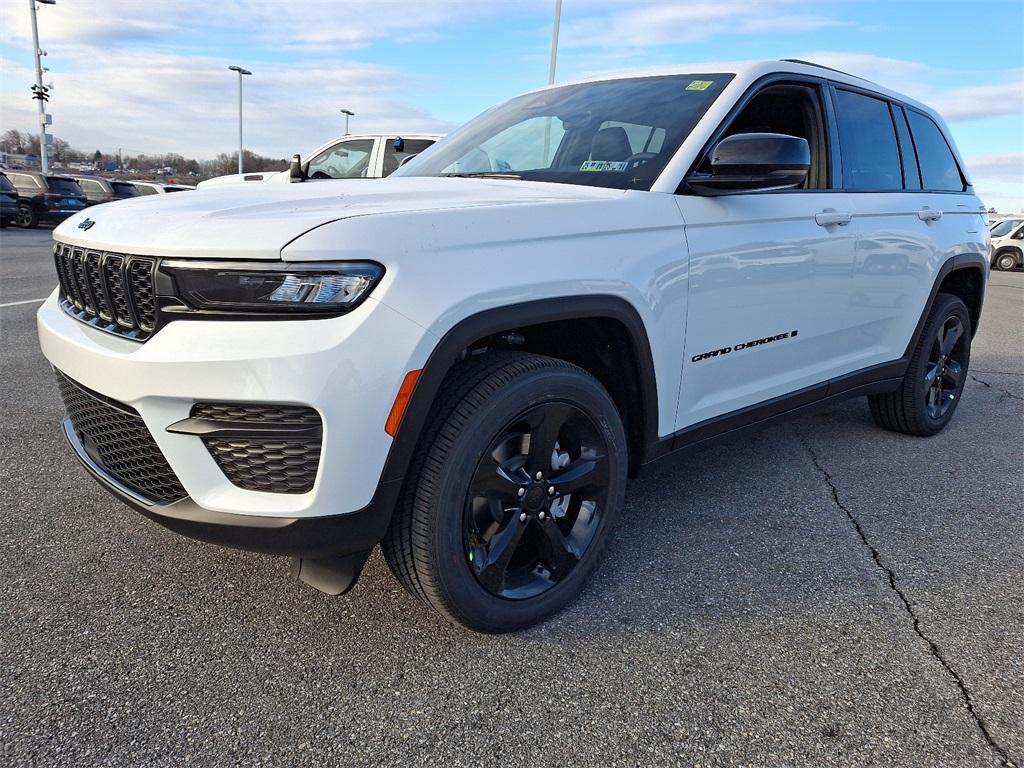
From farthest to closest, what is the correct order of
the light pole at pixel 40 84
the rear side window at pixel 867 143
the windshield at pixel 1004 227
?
the light pole at pixel 40 84 → the windshield at pixel 1004 227 → the rear side window at pixel 867 143

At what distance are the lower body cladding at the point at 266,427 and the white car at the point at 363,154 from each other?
850 cm

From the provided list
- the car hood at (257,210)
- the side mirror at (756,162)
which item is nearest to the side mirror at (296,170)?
the car hood at (257,210)

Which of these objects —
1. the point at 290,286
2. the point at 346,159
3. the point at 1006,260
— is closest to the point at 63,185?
the point at 346,159

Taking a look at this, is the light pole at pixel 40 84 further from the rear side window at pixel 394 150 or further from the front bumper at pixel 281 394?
the front bumper at pixel 281 394

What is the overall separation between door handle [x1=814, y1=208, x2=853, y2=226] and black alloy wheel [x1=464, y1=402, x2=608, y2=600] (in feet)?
4.82

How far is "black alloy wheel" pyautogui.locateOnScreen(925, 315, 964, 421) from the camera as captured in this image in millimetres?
4395

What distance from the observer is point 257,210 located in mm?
1978

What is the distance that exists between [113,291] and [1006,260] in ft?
100

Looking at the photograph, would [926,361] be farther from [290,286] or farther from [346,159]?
[346,159]

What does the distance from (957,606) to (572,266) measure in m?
1.78

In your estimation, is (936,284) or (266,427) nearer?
(266,427)

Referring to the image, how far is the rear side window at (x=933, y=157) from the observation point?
4180mm

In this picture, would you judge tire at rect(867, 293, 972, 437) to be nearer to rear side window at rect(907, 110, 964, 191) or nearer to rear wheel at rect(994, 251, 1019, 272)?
rear side window at rect(907, 110, 964, 191)

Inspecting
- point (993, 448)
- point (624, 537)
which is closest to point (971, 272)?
point (993, 448)
